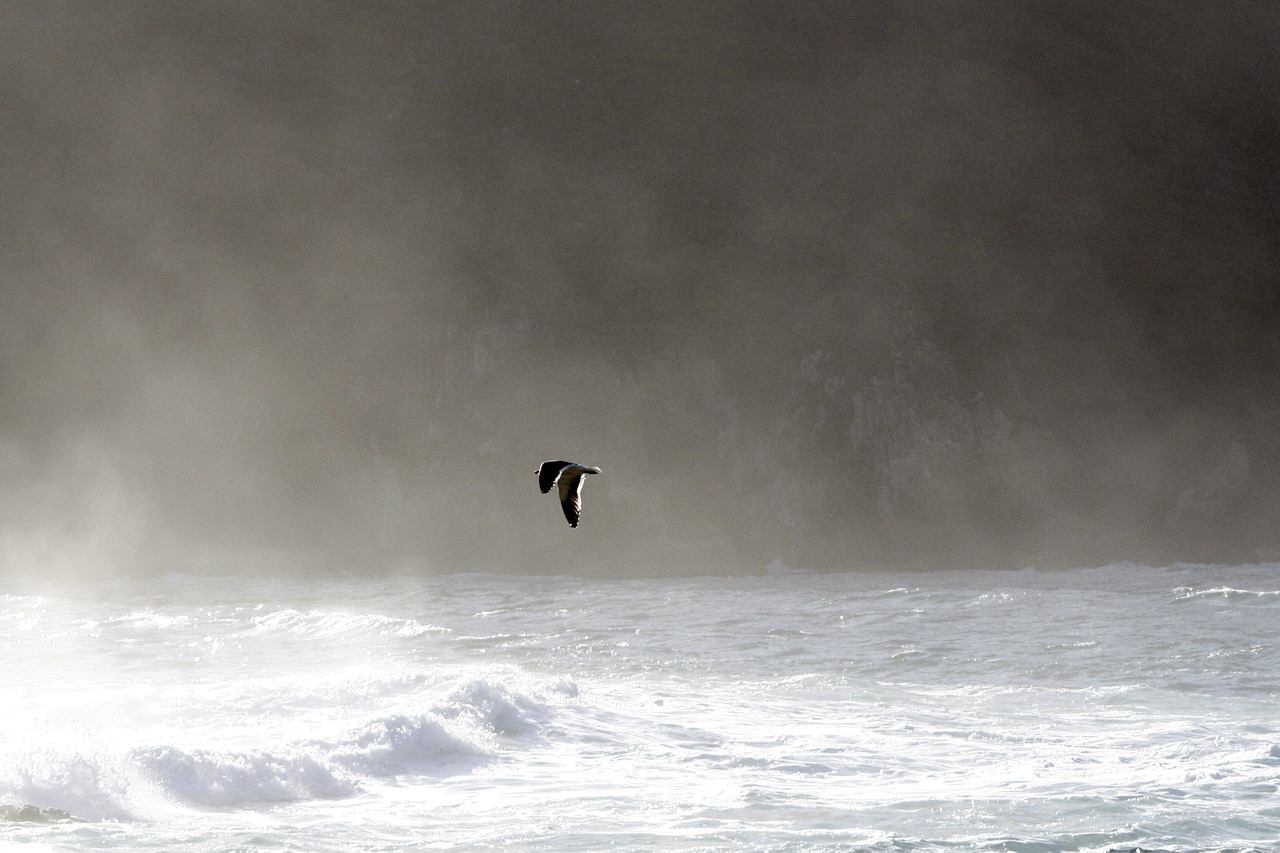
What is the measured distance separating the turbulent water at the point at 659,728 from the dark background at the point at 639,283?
14.4 meters

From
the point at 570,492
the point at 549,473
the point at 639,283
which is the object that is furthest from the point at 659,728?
the point at 639,283

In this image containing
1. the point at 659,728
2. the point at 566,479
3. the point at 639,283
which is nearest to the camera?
the point at 566,479

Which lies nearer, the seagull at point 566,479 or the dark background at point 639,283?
the seagull at point 566,479

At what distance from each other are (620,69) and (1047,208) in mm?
18377

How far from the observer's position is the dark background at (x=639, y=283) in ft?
135

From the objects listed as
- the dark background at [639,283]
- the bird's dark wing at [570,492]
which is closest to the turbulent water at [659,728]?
the bird's dark wing at [570,492]

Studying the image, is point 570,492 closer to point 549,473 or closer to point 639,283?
point 549,473

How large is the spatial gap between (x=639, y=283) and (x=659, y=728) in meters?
33.9

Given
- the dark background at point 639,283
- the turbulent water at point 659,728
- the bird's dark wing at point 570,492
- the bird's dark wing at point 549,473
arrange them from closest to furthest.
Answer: the bird's dark wing at point 549,473, the bird's dark wing at point 570,492, the turbulent water at point 659,728, the dark background at point 639,283

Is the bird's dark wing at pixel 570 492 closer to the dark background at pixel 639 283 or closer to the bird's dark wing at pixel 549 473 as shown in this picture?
the bird's dark wing at pixel 549 473

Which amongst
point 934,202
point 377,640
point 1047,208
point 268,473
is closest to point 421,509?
point 268,473

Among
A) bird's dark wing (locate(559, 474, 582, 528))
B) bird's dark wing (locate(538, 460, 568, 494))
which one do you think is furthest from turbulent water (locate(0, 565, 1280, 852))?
bird's dark wing (locate(538, 460, 568, 494))

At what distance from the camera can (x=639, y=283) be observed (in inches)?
1877

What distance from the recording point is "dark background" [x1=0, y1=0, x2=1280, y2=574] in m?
41.0
